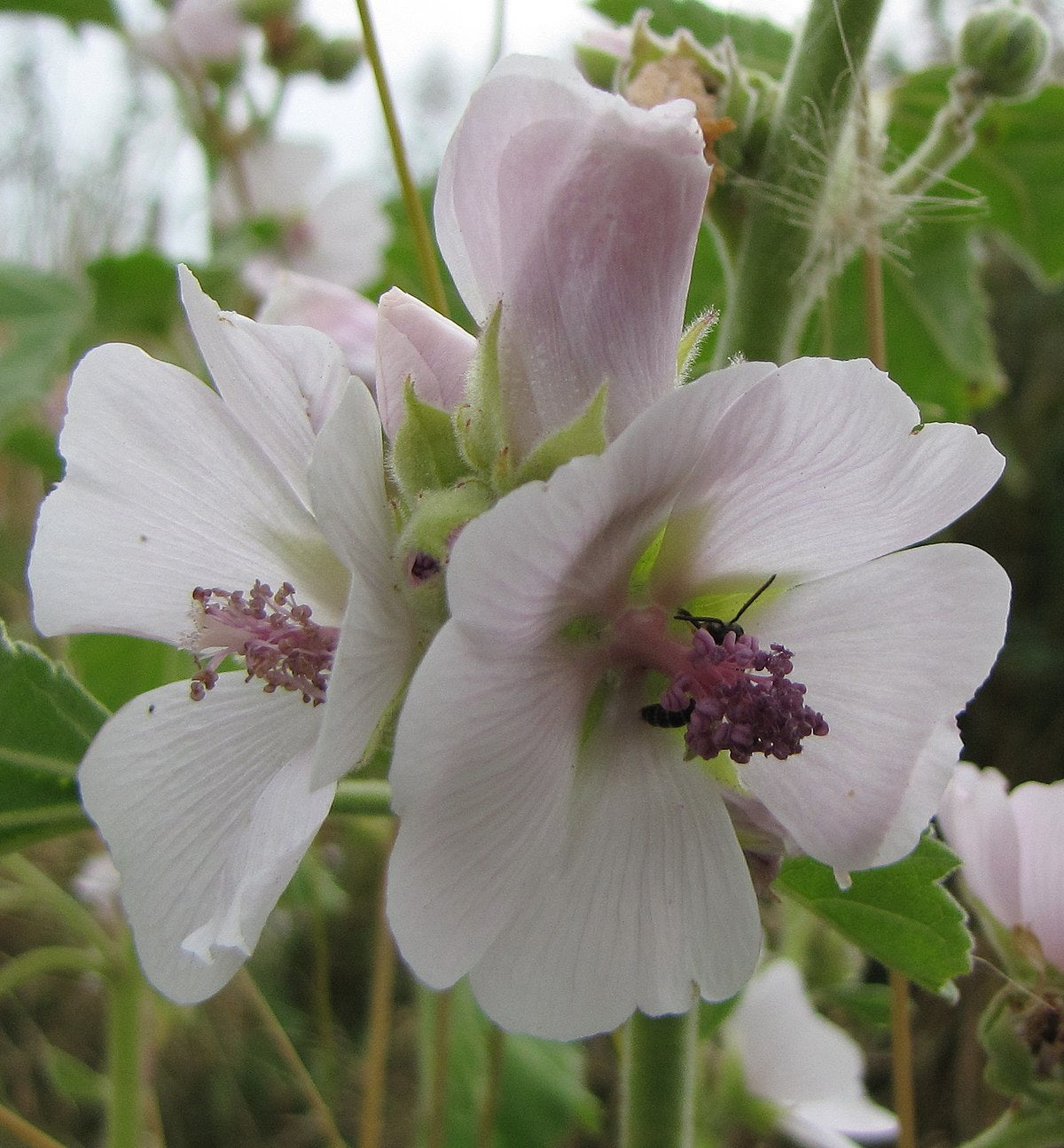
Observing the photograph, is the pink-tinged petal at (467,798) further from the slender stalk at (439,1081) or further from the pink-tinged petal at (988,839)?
the slender stalk at (439,1081)

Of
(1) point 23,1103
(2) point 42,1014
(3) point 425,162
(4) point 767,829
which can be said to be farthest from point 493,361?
(3) point 425,162

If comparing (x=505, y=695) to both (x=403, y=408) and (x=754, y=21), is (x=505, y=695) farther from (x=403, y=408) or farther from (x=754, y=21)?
(x=754, y=21)

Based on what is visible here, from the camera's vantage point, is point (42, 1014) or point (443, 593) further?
point (42, 1014)

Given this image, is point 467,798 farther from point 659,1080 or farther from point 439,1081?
point 439,1081

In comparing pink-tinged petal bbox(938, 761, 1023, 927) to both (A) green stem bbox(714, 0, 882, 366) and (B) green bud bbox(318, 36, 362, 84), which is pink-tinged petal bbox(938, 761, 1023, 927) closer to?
(A) green stem bbox(714, 0, 882, 366)

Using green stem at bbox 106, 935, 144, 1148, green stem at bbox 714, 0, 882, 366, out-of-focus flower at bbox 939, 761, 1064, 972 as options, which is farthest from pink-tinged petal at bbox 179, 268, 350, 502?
green stem at bbox 106, 935, 144, 1148

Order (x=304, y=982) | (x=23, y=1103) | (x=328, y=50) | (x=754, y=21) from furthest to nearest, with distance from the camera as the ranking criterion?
(x=304, y=982) → (x=23, y=1103) → (x=328, y=50) → (x=754, y=21)

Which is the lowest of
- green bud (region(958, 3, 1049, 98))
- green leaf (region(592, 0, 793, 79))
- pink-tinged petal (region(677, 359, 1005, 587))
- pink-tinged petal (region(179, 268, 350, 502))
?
pink-tinged petal (region(179, 268, 350, 502))

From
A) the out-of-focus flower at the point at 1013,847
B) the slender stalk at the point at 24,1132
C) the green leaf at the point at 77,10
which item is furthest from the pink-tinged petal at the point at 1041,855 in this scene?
the green leaf at the point at 77,10

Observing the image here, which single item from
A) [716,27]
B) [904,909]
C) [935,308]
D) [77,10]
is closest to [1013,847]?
[904,909]
